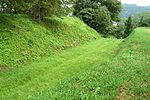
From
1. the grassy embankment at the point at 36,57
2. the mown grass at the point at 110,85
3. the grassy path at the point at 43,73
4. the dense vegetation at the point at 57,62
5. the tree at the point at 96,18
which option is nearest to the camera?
the mown grass at the point at 110,85

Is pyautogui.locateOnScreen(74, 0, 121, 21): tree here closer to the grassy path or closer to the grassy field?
the grassy field

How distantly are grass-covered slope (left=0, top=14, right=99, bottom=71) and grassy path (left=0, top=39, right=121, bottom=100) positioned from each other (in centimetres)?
69

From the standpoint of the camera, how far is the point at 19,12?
87.2 ft

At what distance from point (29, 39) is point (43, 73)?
15.8ft

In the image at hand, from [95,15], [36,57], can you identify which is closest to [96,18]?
[95,15]

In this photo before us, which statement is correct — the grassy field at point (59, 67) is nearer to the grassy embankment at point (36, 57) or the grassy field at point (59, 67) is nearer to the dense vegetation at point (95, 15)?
the grassy embankment at point (36, 57)

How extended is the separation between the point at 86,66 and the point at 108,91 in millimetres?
7705

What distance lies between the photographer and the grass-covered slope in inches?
667

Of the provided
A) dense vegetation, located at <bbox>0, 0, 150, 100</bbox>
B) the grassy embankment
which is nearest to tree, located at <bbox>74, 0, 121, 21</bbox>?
dense vegetation, located at <bbox>0, 0, 150, 100</bbox>

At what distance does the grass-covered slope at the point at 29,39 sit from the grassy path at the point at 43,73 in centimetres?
69

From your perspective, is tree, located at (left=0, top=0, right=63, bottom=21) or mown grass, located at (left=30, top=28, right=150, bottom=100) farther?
tree, located at (left=0, top=0, right=63, bottom=21)

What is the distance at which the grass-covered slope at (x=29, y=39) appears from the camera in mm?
16938

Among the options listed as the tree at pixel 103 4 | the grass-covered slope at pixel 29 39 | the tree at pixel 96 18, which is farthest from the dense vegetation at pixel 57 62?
the tree at pixel 103 4

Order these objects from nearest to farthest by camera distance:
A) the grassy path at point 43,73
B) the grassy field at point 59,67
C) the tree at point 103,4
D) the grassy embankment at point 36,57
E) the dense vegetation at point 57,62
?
the grassy field at point 59,67
the dense vegetation at point 57,62
the grassy path at point 43,73
the grassy embankment at point 36,57
the tree at point 103,4
